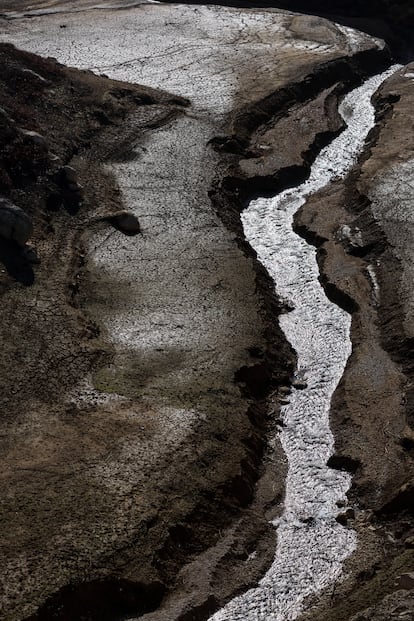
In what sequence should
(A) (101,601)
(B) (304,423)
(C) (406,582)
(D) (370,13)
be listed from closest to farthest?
(C) (406,582), (A) (101,601), (B) (304,423), (D) (370,13)

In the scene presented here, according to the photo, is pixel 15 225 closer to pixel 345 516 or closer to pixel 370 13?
pixel 345 516

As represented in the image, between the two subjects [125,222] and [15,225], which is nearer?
[15,225]

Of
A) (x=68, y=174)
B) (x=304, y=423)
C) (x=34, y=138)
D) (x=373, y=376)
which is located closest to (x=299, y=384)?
(x=304, y=423)

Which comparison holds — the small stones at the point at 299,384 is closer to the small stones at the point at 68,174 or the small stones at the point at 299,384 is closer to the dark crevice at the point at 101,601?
the dark crevice at the point at 101,601

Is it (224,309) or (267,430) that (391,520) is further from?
(224,309)

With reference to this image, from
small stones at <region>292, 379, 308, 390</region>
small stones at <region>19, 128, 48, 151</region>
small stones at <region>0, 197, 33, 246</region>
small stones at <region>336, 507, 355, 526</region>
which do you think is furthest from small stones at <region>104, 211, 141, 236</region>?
small stones at <region>336, 507, 355, 526</region>

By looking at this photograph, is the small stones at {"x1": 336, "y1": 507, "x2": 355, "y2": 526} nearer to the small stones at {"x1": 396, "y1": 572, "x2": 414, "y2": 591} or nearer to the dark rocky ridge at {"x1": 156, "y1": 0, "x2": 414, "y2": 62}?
the small stones at {"x1": 396, "y1": 572, "x2": 414, "y2": 591}
